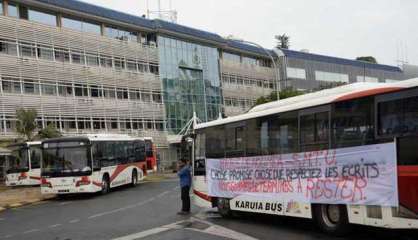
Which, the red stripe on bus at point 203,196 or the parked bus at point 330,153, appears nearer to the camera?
the parked bus at point 330,153

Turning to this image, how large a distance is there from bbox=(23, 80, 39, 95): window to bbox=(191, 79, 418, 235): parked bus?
34.4 metres

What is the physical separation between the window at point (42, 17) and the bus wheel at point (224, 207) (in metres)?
37.2

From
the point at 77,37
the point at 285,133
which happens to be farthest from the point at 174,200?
the point at 77,37

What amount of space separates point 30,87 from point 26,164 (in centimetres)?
1147

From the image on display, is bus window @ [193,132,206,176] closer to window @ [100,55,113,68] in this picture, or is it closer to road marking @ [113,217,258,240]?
road marking @ [113,217,258,240]

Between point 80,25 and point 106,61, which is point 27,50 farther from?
point 106,61

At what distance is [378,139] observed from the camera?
1119cm

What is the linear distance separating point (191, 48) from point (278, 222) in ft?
185

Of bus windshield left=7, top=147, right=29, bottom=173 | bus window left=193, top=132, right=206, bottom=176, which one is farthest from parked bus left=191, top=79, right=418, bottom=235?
bus windshield left=7, top=147, right=29, bottom=173

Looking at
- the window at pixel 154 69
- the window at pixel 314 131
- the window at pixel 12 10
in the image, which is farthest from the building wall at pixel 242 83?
the window at pixel 314 131

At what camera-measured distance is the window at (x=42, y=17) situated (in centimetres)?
5014

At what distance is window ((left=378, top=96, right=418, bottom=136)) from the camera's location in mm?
10391

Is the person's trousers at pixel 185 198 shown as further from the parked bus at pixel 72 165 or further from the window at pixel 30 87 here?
the window at pixel 30 87

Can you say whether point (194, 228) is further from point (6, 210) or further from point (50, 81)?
point (50, 81)
